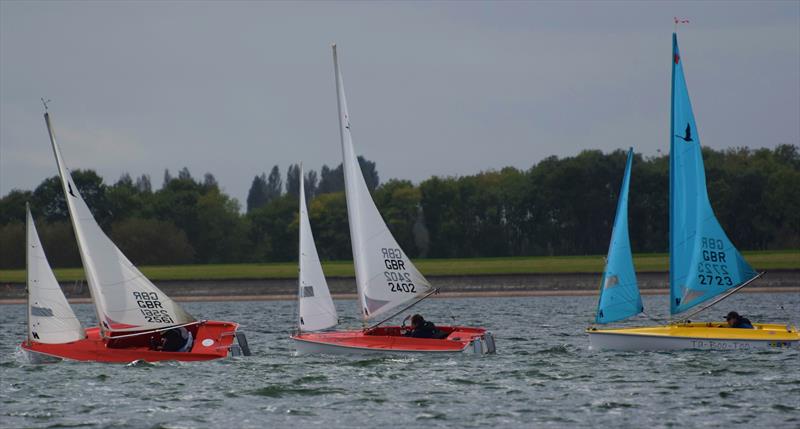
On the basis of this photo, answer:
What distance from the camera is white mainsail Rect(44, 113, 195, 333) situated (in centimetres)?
4041

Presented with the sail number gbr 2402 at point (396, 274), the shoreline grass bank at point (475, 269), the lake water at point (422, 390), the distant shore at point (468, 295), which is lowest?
the lake water at point (422, 390)

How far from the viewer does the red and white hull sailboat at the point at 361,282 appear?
137 ft

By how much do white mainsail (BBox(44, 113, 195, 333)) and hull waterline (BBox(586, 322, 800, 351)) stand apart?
13.1 metres

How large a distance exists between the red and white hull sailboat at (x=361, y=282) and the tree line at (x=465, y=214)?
9519cm

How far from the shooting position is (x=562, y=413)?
29.5 metres

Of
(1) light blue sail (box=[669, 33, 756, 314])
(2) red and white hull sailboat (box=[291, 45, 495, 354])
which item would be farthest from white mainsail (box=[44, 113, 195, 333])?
(1) light blue sail (box=[669, 33, 756, 314])

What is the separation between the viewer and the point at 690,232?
43.3 m

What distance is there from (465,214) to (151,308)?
384 feet

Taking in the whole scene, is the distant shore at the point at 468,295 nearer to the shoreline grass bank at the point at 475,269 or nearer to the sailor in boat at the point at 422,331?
the shoreline grass bank at the point at 475,269

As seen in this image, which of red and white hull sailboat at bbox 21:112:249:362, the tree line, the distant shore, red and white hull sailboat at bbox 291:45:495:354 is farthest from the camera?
the tree line

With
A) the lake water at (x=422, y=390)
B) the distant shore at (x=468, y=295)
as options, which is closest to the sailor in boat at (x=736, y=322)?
the lake water at (x=422, y=390)

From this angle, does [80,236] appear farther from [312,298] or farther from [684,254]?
[684,254]

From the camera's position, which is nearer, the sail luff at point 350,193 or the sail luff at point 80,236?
the sail luff at point 80,236

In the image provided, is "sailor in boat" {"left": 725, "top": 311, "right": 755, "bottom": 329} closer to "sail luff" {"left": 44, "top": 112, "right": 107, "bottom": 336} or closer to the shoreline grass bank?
"sail luff" {"left": 44, "top": 112, "right": 107, "bottom": 336}
